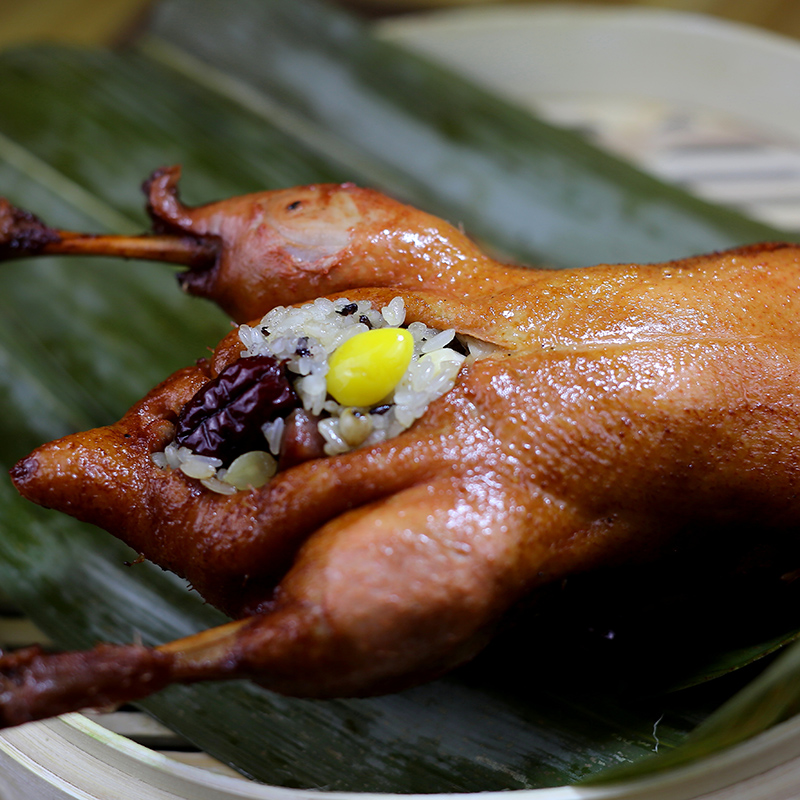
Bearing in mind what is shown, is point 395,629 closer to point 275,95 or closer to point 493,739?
point 493,739

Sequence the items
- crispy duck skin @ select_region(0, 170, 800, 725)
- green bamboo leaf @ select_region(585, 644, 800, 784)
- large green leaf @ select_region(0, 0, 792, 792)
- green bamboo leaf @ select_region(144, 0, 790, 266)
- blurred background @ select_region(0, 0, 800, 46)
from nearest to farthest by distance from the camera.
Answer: green bamboo leaf @ select_region(585, 644, 800, 784) < crispy duck skin @ select_region(0, 170, 800, 725) < large green leaf @ select_region(0, 0, 792, 792) < green bamboo leaf @ select_region(144, 0, 790, 266) < blurred background @ select_region(0, 0, 800, 46)

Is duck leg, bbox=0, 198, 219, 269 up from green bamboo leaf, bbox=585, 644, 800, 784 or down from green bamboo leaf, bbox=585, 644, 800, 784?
up

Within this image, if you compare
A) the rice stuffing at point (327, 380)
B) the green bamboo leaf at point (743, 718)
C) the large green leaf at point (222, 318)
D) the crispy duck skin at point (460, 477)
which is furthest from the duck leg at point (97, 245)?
the green bamboo leaf at point (743, 718)

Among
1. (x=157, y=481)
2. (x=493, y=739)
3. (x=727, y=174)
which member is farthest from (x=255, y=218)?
(x=727, y=174)

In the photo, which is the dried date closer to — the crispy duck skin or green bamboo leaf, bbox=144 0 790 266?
the crispy duck skin

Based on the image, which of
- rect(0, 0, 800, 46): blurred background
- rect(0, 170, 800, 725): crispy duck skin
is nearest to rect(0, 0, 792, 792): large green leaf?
rect(0, 170, 800, 725): crispy duck skin

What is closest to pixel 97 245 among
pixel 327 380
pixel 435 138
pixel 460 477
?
pixel 327 380
